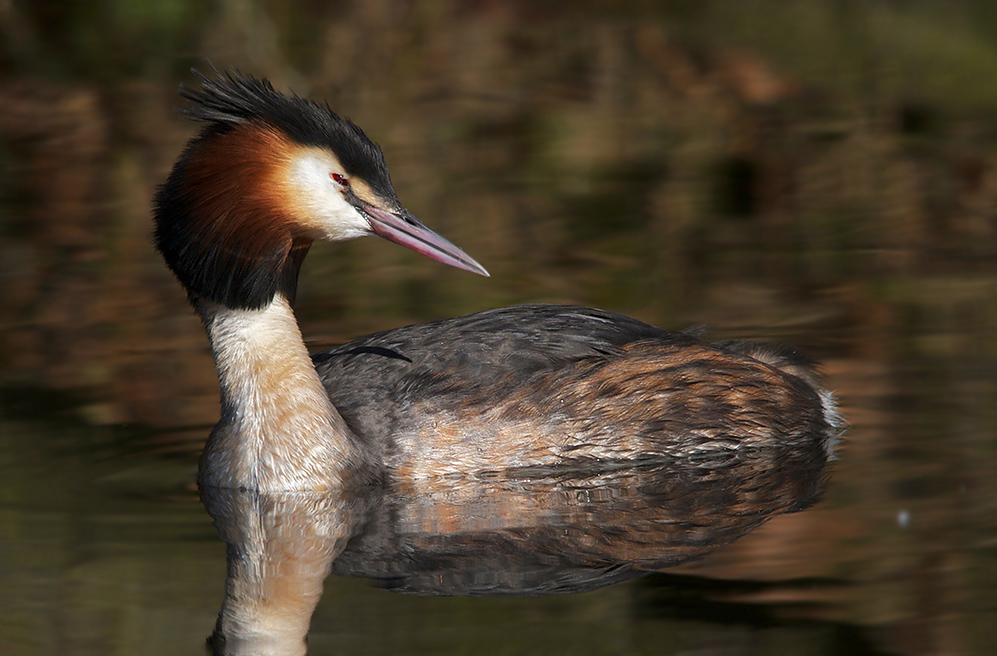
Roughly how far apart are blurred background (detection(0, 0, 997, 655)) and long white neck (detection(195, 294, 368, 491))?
0.31 metres

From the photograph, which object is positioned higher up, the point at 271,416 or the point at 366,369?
the point at 366,369

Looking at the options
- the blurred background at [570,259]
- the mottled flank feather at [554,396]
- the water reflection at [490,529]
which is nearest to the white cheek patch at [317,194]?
the mottled flank feather at [554,396]

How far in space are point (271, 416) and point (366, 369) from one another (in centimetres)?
59

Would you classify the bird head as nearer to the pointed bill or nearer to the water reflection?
the pointed bill

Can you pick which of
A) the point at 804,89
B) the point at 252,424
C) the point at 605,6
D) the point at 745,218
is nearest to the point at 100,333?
the point at 252,424

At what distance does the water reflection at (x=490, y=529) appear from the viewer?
5.68 metres

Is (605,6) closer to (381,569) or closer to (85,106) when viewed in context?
(85,106)

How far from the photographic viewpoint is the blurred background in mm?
5453

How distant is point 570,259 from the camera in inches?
444

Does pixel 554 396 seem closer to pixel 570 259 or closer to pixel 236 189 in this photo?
pixel 236 189

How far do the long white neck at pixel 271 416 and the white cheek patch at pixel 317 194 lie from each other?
42 cm

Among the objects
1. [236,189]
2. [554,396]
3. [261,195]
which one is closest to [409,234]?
[261,195]

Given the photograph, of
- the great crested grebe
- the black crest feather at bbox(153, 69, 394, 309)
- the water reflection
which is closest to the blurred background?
the water reflection

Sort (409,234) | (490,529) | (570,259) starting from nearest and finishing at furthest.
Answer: (490,529) < (409,234) < (570,259)
